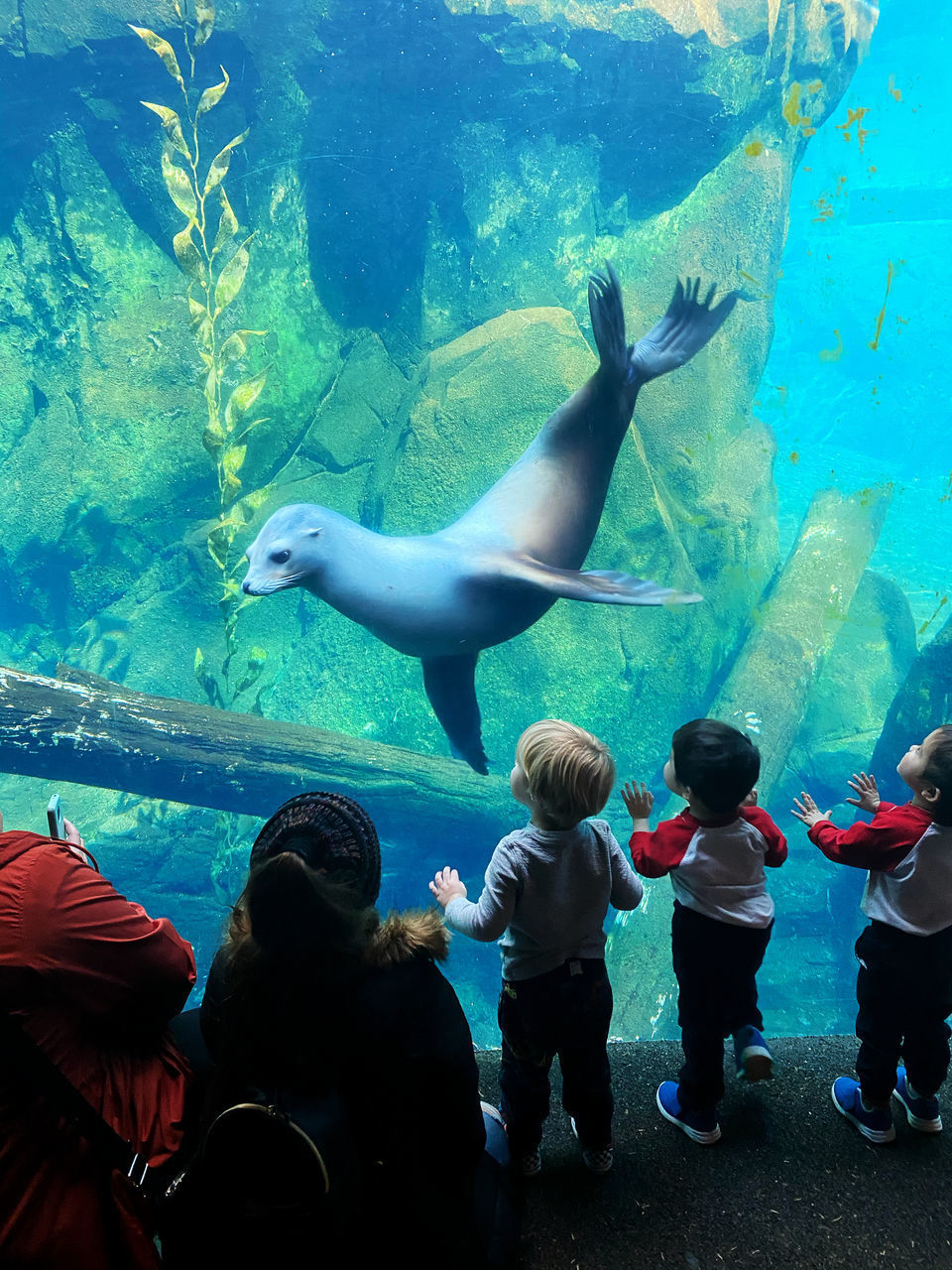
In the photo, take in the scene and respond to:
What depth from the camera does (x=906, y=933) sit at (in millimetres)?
1771

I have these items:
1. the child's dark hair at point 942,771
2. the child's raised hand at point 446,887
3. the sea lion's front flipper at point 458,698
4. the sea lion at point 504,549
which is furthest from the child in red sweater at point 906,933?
the sea lion's front flipper at point 458,698

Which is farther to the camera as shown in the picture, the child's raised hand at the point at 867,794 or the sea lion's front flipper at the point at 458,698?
the sea lion's front flipper at the point at 458,698

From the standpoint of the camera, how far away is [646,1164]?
5.90 ft

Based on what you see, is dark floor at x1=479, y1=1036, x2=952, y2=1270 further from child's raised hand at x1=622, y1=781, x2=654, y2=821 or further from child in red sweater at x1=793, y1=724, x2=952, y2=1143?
child's raised hand at x1=622, y1=781, x2=654, y2=821

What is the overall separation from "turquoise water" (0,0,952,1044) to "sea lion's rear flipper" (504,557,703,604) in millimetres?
3101

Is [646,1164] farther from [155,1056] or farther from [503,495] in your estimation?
[503,495]

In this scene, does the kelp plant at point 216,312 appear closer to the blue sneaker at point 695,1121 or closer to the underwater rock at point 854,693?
the blue sneaker at point 695,1121

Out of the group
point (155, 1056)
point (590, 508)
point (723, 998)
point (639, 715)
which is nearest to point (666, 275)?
point (639, 715)

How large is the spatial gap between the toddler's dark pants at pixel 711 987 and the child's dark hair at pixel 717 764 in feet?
1.03

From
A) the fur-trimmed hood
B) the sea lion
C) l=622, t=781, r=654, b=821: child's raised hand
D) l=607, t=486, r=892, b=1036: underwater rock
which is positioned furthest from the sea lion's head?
l=607, t=486, r=892, b=1036: underwater rock

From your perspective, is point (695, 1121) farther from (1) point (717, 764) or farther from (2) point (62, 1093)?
(2) point (62, 1093)

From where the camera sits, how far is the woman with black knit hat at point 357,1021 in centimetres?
104

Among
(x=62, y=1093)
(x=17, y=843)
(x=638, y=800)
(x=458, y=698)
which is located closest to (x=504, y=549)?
(x=458, y=698)

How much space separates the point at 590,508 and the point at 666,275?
20.4 ft
